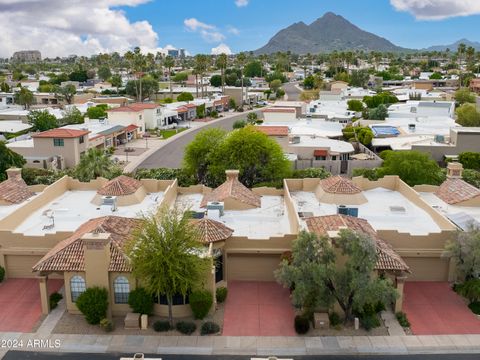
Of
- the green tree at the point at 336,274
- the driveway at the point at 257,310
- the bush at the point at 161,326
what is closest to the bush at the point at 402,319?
the green tree at the point at 336,274

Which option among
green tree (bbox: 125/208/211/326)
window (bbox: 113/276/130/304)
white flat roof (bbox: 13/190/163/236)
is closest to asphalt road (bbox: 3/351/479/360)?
green tree (bbox: 125/208/211/326)

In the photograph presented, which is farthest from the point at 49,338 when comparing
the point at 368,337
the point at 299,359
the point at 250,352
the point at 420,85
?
Result: the point at 420,85

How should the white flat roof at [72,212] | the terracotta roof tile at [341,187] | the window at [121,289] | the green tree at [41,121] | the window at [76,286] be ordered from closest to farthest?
the window at [121,289] < the window at [76,286] < the white flat roof at [72,212] < the terracotta roof tile at [341,187] < the green tree at [41,121]

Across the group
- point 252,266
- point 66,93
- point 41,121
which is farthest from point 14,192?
point 66,93

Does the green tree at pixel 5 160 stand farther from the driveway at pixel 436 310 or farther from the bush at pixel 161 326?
the driveway at pixel 436 310

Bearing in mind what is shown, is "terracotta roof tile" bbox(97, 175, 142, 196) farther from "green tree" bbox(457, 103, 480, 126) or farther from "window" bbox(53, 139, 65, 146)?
"green tree" bbox(457, 103, 480, 126)

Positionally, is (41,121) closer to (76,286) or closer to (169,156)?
(169,156)
